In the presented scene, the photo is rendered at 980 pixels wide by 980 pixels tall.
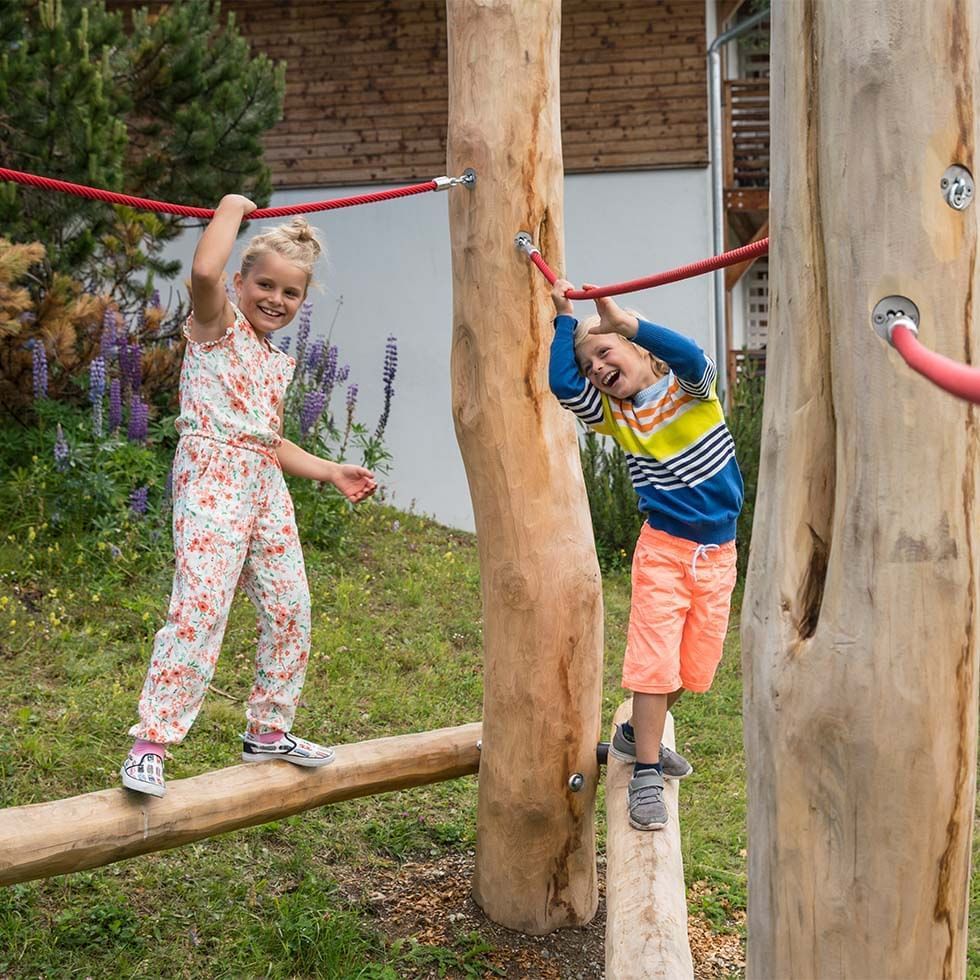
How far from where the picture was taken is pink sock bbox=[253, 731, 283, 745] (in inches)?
145

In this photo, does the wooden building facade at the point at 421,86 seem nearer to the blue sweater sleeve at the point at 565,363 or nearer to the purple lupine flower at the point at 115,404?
the purple lupine flower at the point at 115,404

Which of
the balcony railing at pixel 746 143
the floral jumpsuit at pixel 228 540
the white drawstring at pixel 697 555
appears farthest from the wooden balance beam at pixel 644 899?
the balcony railing at pixel 746 143

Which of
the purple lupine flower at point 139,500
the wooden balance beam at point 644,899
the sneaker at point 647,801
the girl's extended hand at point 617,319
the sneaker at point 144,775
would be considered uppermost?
the girl's extended hand at point 617,319

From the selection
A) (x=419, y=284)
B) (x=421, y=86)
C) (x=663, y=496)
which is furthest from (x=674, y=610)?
(x=421, y=86)

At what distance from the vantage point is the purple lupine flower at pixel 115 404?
6809 millimetres

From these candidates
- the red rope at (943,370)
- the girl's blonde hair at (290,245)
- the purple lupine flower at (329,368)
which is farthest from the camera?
the purple lupine flower at (329,368)

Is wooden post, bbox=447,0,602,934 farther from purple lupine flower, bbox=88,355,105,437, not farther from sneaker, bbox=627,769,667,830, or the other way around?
purple lupine flower, bbox=88,355,105,437

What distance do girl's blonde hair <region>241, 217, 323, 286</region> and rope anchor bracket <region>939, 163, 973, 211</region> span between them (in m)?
1.97

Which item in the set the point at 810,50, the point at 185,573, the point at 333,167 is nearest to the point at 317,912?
the point at 185,573

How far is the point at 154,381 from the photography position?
757 cm

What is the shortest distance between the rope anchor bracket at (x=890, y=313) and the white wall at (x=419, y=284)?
9.81 metres

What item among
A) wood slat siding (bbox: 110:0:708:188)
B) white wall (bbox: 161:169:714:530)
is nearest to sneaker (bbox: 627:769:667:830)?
white wall (bbox: 161:169:714:530)

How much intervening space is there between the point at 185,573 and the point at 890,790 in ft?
6.62

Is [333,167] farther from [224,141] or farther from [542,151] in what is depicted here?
[542,151]
